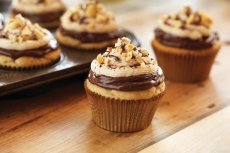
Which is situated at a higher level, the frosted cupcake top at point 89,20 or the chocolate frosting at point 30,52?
the frosted cupcake top at point 89,20

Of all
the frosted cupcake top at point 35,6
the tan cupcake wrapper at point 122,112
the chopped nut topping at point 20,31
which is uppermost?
the chopped nut topping at point 20,31

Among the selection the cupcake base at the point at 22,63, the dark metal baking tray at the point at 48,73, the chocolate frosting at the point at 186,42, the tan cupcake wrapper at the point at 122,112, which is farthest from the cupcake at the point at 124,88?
the chocolate frosting at the point at 186,42

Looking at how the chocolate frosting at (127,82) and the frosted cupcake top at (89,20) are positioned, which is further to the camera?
the frosted cupcake top at (89,20)

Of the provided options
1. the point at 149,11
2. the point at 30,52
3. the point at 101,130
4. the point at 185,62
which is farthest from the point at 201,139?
the point at 149,11

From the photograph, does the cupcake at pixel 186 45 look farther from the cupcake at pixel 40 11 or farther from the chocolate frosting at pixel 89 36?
the cupcake at pixel 40 11

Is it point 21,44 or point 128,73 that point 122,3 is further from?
point 128,73

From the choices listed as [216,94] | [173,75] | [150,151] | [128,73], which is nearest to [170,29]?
[173,75]
